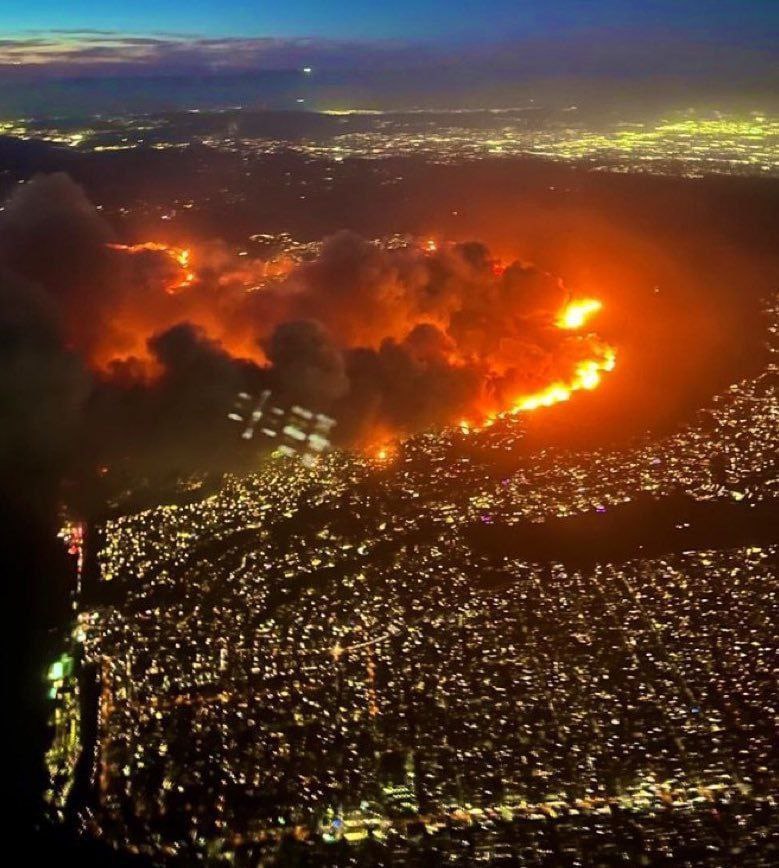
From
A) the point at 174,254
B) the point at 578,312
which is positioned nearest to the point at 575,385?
the point at 578,312

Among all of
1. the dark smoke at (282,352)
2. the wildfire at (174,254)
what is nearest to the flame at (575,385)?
the dark smoke at (282,352)

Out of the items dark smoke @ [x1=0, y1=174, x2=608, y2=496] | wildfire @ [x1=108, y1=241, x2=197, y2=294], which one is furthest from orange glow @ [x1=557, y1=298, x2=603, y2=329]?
wildfire @ [x1=108, y1=241, x2=197, y2=294]

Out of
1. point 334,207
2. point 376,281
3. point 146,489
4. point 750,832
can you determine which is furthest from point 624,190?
point 750,832

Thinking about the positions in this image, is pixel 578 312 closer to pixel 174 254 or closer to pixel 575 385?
pixel 575 385

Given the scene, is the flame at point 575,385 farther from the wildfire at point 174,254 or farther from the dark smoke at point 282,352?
the wildfire at point 174,254

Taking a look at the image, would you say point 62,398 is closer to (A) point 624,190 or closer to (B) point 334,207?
(B) point 334,207

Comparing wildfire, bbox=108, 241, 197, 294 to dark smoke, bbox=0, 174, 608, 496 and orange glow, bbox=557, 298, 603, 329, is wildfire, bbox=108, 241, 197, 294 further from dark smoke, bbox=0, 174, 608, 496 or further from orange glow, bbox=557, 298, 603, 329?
orange glow, bbox=557, 298, 603, 329
